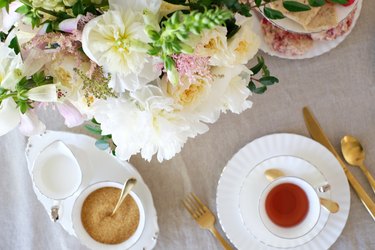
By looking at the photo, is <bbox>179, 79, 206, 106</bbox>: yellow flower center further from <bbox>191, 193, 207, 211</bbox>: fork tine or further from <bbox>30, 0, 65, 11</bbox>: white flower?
<bbox>191, 193, 207, 211</bbox>: fork tine

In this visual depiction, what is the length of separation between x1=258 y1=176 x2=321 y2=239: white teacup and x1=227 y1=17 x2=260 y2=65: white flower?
39 centimetres

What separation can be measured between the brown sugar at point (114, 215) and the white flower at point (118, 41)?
19.3 inches

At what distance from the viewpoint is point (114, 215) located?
99cm

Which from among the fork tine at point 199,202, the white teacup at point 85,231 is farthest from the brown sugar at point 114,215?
the fork tine at point 199,202

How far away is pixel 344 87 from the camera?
1010mm

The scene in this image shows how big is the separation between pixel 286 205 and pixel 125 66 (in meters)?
0.56

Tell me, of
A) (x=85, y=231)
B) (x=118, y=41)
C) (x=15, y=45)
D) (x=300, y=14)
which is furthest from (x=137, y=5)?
(x=85, y=231)

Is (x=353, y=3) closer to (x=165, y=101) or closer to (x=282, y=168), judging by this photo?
(x=282, y=168)

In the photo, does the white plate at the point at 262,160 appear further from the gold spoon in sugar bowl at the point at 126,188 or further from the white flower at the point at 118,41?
the white flower at the point at 118,41

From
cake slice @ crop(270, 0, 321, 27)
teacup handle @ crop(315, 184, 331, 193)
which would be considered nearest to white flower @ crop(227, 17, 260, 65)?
cake slice @ crop(270, 0, 321, 27)

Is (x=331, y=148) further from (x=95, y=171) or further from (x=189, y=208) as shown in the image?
(x=95, y=171)

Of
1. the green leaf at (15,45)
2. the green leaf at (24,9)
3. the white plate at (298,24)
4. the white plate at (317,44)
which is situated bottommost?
the white plate at (317,44)

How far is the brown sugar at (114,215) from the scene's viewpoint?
992 mm

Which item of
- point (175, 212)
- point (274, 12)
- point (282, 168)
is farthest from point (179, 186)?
point (274, 12)
